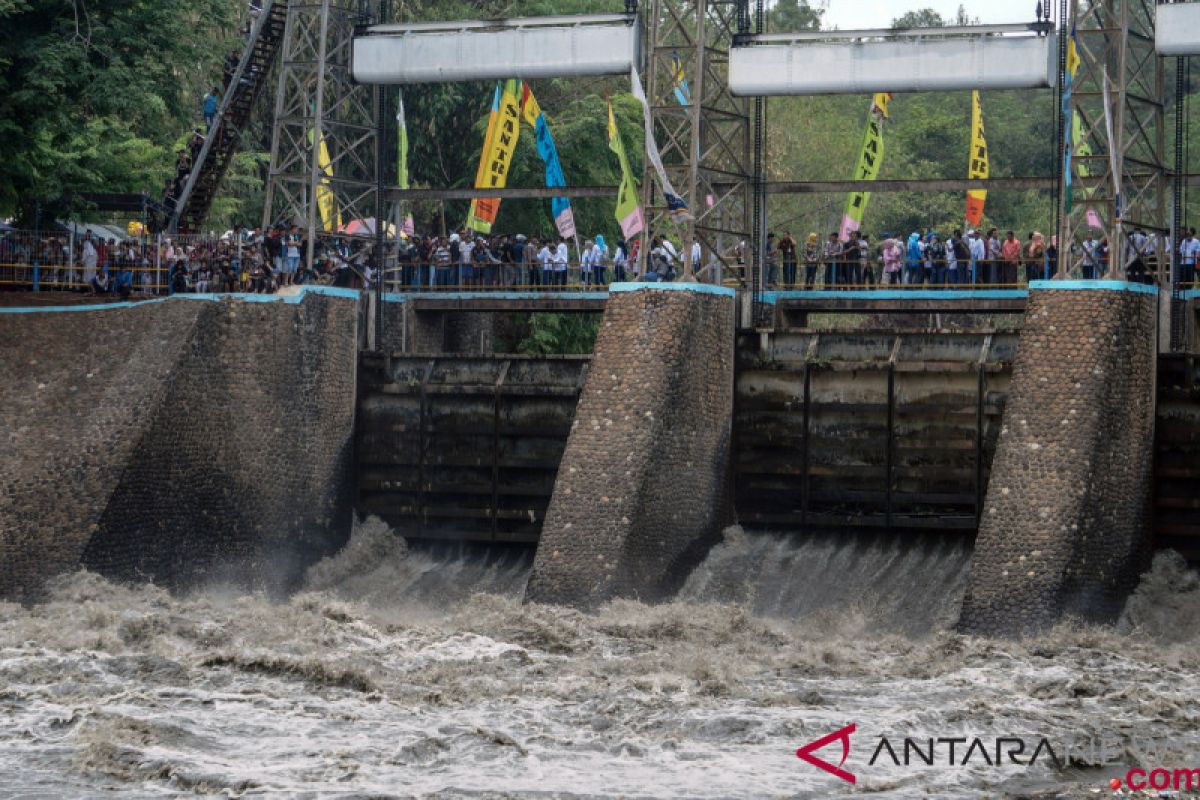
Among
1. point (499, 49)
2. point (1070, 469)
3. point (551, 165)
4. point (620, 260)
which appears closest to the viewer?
point (1070, 469)

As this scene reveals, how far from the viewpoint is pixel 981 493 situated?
3114 cm

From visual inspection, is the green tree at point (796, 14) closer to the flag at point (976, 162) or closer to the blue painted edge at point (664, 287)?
the flag at point (976, 162)

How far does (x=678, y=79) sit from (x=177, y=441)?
34.7 ft

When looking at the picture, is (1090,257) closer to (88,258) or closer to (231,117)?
(88,258)

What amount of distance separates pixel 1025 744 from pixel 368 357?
17.8m

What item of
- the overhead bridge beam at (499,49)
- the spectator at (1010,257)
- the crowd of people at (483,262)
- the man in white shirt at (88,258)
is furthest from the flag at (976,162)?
the man in white shirt at (88,258)

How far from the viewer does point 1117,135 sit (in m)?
29.8

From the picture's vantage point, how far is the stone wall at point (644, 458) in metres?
A: 30.2

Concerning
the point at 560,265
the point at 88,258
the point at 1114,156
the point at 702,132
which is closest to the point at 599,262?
the point at 560,265

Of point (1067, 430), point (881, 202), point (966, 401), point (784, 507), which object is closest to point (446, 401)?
point (784, 507)

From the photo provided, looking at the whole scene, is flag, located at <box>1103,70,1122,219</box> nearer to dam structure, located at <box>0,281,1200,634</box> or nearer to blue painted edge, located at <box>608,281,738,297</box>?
dam structure, located at <box>0,281,1200,634</box>

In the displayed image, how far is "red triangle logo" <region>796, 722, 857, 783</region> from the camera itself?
2033 centimetres

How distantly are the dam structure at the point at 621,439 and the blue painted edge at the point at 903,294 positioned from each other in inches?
1.8

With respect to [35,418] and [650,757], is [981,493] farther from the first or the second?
[35,418]
